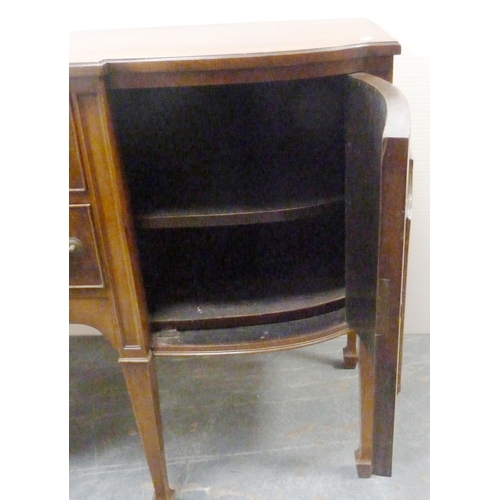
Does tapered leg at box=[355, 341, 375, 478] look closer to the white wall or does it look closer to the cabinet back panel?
the cabinet back panel

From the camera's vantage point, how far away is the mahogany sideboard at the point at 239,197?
55 cm

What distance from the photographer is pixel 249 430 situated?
982mm

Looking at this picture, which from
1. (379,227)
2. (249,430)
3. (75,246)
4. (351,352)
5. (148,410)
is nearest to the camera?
(379,227)

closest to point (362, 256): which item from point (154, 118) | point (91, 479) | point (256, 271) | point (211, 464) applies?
point (256, 271)

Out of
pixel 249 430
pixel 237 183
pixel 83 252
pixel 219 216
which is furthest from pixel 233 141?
pixel 249 430

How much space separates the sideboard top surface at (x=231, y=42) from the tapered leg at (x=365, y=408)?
436 millimetres

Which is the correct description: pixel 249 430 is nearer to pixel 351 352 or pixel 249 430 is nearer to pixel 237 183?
pixel 351 352

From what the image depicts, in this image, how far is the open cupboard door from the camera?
45 cm

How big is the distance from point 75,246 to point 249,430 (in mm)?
559

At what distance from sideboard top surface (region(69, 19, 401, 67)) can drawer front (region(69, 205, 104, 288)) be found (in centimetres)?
18

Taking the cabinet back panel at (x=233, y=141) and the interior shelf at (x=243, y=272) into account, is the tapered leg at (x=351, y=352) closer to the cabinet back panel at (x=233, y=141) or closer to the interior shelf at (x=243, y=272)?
the interior shelf at (x=243, y=272)

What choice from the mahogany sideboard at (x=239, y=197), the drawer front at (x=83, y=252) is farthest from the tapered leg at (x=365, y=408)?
the drawer front at (x=83, y=252)

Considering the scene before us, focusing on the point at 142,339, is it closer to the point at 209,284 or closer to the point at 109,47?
the point at 209,284

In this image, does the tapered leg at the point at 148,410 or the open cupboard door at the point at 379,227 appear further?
the tapered leg at the point at 148,410
